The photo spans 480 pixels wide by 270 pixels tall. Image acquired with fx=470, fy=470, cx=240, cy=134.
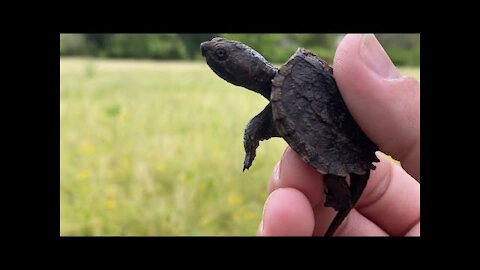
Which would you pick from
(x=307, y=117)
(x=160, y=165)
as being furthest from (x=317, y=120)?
(x=160, y=165)

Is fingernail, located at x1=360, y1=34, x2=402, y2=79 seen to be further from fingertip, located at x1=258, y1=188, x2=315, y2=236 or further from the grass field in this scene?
the grass field

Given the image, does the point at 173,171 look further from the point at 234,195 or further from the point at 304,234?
the point at 304,234

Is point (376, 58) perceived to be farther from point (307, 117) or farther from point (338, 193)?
point (338, 193)

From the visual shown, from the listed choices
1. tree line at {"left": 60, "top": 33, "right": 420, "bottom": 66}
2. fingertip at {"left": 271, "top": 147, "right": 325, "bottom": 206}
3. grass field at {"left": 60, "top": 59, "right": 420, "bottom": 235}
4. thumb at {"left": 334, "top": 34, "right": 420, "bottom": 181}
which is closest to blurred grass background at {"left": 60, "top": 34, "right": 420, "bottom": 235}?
grass field at {"left": 60, "top": 59, "right": 420, "bottom": 235}

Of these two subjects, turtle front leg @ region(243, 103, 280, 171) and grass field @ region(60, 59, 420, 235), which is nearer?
turtle front leg @ region(243, 103, 280, 171)

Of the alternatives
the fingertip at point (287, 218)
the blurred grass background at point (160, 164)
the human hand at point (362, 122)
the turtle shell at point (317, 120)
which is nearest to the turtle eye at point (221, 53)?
the turtle shell at point (317, 120)

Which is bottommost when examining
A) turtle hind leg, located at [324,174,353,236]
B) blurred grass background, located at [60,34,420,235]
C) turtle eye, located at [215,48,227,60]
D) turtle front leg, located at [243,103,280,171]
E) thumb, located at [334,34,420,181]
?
blurred grass background, located at [60,34,420,235]

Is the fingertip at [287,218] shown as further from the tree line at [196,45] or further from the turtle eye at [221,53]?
the tree line at [196,45]
